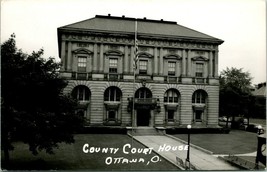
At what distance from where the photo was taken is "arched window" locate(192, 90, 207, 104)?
1385 inches

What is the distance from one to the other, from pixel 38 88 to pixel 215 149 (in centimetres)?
1571

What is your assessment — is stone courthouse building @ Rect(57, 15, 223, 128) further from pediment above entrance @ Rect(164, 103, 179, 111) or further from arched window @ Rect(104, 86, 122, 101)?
pediment above entrance @ Rect(164, 103, 179, 111)

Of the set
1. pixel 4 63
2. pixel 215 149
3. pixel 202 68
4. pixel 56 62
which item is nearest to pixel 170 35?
pixel 202 68

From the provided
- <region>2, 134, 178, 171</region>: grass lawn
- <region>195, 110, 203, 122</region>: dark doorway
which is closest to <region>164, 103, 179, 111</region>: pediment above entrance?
<region>195, 110, 203, 122</region>: dark doorway

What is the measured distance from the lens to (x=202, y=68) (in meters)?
35.6

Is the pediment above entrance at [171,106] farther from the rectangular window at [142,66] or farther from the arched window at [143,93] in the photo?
the rectangular window at [142,66]

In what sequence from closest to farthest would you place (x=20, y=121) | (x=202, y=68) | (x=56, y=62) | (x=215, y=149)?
(x=20, y=121)
(x=56, y=62)
(x=215, y=149)
(x=202, y=68)

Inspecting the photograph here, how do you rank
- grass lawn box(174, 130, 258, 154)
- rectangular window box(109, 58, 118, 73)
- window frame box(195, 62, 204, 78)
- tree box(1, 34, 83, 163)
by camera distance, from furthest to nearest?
1. window frame box(195, 62, 204, 78)
2. rectangular window box(109, 58, 118, 73)
3. grass lawn box(174, 130, 258, 154)
4. tree box(1, 34, 83, 163)

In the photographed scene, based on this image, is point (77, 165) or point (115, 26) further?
point (115, 26)

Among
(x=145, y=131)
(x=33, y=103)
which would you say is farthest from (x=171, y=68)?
(x=33, y=103)

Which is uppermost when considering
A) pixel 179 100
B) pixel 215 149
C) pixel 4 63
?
pixel 4 63

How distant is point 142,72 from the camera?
34.5m

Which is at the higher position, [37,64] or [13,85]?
[37,64]

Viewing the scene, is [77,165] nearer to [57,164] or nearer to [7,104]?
[57,164]
